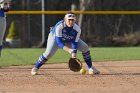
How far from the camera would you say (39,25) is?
2284 centimetres

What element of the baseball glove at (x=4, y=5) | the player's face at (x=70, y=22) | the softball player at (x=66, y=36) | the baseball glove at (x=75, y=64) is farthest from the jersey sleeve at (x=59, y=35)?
the baseball glove at (x=4, y=5)

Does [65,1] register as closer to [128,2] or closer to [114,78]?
[128,2]

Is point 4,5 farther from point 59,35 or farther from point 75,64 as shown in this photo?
point 75,64

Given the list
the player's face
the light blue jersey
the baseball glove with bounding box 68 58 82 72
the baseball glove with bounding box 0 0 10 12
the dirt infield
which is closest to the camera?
the dirt infield

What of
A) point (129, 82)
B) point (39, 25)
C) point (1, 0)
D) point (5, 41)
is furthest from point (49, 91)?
point (39, 25)

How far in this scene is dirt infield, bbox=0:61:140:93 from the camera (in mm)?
7500

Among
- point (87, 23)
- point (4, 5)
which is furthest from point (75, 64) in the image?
point (87, 23)

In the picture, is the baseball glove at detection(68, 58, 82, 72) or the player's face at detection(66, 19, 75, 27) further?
the baseball glove at detection(68, 58, 82, 72)

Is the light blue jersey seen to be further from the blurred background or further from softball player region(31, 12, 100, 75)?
the blurred background

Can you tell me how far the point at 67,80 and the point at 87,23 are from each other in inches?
586

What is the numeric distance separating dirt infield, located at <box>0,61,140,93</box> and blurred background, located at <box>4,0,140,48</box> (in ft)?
35.0

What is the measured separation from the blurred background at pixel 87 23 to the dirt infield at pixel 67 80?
1067 centimetres

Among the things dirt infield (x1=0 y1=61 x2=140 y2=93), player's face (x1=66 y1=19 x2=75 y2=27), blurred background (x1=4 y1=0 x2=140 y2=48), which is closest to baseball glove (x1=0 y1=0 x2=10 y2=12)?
dirt infield (x1=0 y1=61 x2=140 y2=93)

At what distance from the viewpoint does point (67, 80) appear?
8586 millimetres
